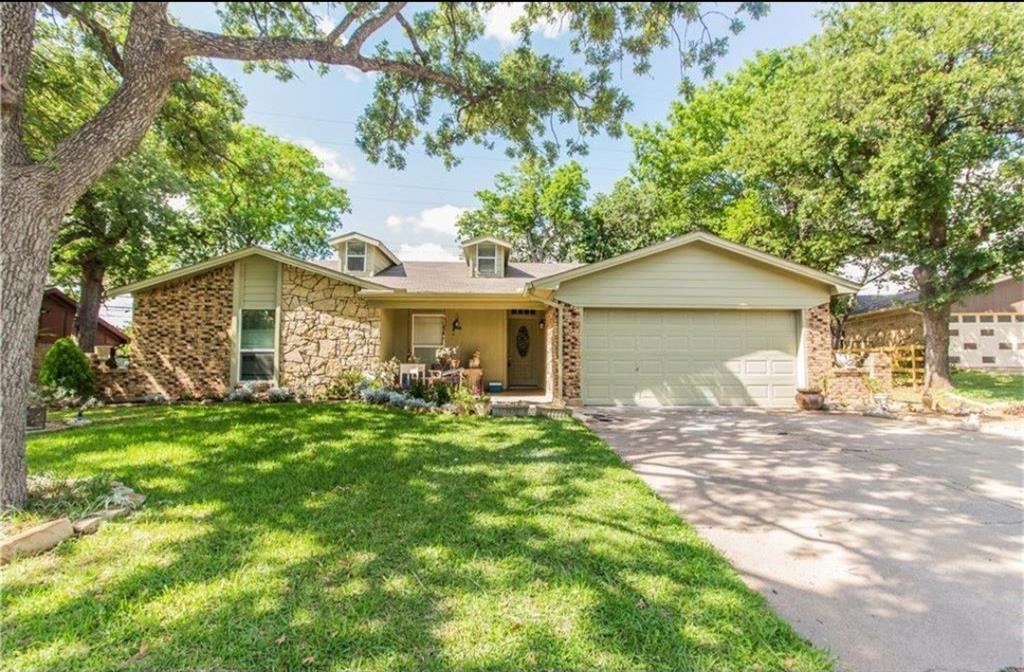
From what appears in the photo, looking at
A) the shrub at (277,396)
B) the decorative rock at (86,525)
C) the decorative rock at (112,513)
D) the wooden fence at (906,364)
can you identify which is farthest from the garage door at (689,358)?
the decorative rock at (86,525)

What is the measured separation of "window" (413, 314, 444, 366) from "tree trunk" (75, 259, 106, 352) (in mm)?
10610

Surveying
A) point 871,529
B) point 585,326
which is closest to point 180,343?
point 585,326

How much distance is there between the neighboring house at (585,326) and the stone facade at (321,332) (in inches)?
1.0

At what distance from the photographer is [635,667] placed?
1924 millimetres

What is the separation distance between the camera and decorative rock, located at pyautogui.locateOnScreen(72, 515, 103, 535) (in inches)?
122

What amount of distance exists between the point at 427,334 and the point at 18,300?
9544mm

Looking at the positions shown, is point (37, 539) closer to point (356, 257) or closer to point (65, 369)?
point (65, 369)

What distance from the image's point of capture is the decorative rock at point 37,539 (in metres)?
2.71

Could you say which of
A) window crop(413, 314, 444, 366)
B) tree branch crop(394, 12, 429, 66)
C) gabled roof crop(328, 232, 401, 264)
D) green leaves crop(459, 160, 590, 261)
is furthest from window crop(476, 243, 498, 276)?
green leaves crop(459, 160, 590, 261)

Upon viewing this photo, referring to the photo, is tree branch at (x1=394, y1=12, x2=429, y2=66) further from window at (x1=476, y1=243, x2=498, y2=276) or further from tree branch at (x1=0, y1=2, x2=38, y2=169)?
window at (x1=476, y1=243, x2=498, y2=276)

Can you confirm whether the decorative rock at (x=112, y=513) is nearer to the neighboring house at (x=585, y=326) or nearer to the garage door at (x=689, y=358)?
the neighboring house at (x=585, y=326)

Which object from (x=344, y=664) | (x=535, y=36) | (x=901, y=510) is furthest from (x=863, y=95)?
(x=344, y=664)

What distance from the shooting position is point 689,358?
983cm

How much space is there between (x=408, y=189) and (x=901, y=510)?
21.3 m
